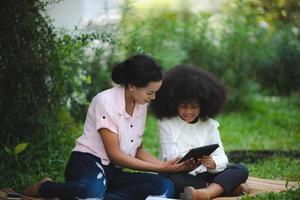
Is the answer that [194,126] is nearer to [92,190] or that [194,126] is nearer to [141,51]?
[92,190]

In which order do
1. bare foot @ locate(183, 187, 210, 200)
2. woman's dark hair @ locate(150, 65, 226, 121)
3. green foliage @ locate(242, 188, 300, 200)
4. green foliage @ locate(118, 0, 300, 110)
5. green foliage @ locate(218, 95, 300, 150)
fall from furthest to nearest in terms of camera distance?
green foliage @ locate(118, 0, 300, 110), green foliage @ locate(218, 95, 300, 150), woman's dark hair @ locate(150, 65, 226, 121), bare foot @ locate(183, 187, 210, 200), green foliage @ locate(242, 188, 300, 200)

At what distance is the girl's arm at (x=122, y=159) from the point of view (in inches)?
187

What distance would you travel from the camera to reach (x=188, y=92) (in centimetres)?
505

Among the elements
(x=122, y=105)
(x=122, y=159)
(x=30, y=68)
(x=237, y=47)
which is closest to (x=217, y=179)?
(x=122, y=159)

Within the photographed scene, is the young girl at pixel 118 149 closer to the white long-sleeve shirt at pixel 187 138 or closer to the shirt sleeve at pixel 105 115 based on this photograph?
the shirt sleeve at pixel 105 115

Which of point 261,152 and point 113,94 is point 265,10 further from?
point 113,94

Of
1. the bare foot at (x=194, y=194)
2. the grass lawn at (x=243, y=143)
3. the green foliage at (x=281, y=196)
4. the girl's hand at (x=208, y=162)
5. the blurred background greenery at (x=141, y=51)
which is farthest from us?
the blurred background greenery at (x=141, y=51)

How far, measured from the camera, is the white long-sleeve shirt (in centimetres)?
512

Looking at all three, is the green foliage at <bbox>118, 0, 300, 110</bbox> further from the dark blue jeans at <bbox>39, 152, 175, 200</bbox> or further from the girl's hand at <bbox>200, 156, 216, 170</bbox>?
the dark blue jeans at <bbox>39, 152, 175, 200</bbox>

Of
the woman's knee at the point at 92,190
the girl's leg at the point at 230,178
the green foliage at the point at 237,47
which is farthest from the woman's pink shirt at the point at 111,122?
the green foliage at the point at 237,47

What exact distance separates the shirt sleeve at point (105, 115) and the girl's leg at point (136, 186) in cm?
37

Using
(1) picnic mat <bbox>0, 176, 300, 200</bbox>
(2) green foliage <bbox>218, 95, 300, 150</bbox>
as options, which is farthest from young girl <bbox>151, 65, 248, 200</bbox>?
(2) green foliage <bbox>218, 95, 300, 150</bbox>

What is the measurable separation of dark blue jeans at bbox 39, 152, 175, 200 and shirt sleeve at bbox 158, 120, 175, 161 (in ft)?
0.80

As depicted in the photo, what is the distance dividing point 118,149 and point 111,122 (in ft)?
0.63
